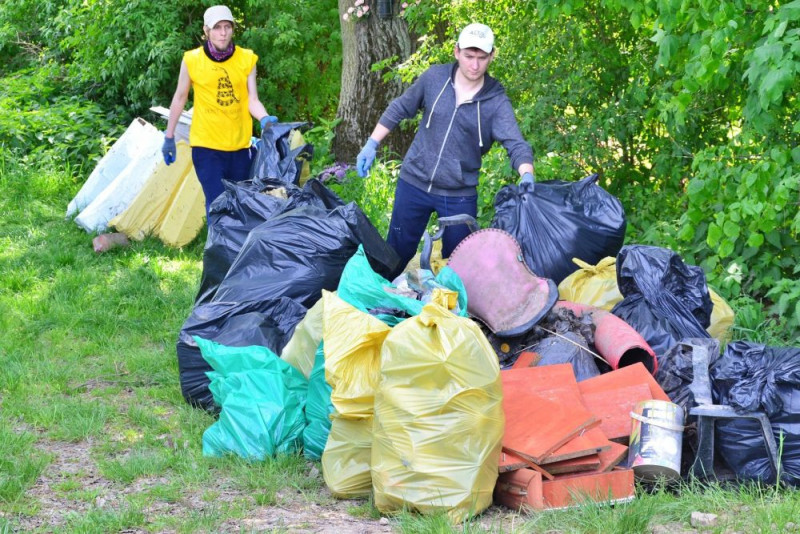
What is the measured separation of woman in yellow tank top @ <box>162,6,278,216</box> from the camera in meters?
5.96

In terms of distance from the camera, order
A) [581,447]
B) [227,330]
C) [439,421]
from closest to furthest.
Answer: [439,421]
[581,447]
[227,330]

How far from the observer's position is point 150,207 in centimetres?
712

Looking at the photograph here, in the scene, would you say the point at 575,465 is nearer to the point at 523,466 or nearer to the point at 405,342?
the point at 523,466

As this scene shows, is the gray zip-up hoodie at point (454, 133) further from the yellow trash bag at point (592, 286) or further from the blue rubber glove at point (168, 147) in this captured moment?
the blue rubber glove at point (168, 147)

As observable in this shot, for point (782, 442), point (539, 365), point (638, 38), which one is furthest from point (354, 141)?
point (782, 442)

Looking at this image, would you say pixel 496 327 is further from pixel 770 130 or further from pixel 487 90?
pixel 770 130

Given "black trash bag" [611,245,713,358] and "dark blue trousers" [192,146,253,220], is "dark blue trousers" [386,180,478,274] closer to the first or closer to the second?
"black trash bag" [611,245,713,358]

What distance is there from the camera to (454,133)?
471cm

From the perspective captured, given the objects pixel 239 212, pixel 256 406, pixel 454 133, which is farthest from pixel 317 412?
pixel 239 212

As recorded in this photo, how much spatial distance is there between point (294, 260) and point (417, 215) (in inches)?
28.6

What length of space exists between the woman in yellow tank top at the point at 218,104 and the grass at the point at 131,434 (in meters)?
0.83

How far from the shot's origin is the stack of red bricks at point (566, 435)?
3150 mm

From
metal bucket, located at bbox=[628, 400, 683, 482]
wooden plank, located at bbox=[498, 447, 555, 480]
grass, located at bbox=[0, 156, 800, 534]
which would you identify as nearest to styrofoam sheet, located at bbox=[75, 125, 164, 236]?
grass, located at bbox=[0, 156, 800, 534]

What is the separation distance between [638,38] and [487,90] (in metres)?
1.98
